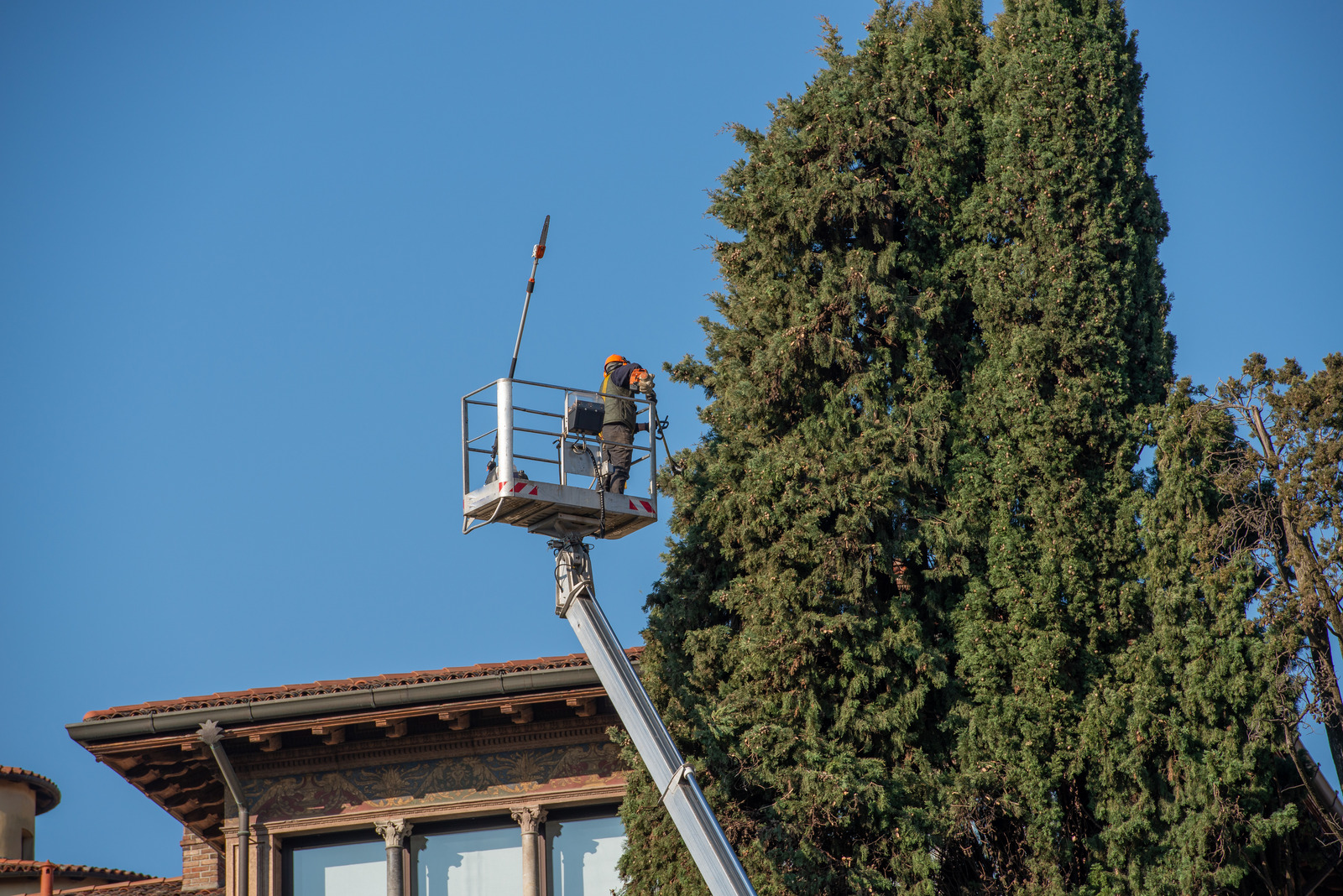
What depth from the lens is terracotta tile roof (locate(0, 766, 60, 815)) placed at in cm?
2873

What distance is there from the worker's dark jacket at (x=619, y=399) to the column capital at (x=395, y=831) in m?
5.38

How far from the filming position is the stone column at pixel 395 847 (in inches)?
667

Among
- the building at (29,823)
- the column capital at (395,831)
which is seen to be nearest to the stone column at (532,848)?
the column capital at (395,831)

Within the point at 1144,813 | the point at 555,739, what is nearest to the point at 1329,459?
the point at 1144,813

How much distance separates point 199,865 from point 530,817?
459cm

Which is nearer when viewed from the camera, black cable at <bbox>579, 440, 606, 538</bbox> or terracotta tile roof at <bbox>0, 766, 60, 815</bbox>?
black cable at <bbox>579, 440, 606, 538</bbox>

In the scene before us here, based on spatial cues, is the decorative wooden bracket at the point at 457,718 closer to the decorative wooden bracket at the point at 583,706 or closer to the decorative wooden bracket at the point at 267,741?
the decorative wooden bracket at the point at 583,706

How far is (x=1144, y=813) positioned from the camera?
43.5 ft

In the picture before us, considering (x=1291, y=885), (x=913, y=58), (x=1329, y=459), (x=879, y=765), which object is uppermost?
(x=913, y=58)

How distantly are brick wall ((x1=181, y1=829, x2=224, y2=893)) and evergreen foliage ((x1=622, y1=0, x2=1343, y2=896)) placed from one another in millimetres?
6319

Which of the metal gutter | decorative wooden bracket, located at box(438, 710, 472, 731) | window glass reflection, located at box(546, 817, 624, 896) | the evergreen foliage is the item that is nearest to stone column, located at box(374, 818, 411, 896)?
decorative wooden bracket, located at box(438, 710, 472, 731)

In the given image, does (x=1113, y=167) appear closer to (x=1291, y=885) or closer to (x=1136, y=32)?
(x=1136, y=32)

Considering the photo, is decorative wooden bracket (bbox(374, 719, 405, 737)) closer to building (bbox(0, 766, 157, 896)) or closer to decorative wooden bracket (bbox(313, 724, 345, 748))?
decorative wooden bracket (bbox(313, 724, 345, 748))

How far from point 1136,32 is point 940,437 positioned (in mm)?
4983
